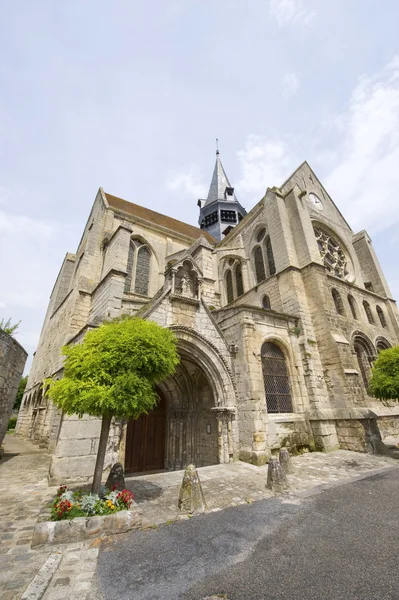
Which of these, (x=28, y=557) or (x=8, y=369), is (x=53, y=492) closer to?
(x=28, y=557)

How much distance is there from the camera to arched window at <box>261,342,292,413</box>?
933 cm

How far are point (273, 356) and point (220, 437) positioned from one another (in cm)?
375

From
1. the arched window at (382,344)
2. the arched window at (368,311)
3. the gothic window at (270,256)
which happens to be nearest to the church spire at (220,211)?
the gothic window at (270,256)

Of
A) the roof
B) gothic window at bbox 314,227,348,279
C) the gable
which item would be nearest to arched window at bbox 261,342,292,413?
gothic window at bbox 314,227,348,279

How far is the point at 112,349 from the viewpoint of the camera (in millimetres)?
4469

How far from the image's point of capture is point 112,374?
439 cm

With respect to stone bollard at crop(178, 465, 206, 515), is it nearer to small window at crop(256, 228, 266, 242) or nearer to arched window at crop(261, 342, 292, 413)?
arched window at crop(261, 342, 292, 413)

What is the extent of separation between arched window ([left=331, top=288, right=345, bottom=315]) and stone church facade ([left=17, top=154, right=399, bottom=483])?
50 mm

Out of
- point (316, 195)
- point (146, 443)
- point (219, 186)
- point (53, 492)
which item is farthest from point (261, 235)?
point (219, 186)

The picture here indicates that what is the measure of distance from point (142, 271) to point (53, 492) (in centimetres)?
1092

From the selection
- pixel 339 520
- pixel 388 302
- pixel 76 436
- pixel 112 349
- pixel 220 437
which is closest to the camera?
pixel 339 520

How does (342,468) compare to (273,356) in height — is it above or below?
below

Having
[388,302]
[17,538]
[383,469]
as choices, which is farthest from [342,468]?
[388,302]

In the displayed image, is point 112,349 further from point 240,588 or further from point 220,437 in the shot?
point 220,437
